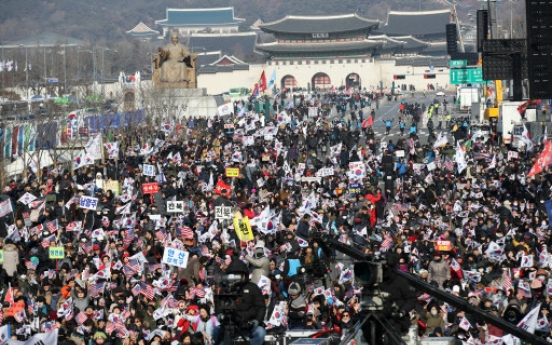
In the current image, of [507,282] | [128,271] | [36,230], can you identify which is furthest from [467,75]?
[507,282]

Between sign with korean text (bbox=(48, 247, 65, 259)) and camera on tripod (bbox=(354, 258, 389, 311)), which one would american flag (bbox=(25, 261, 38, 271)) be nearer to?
sign with korean text (bbox=(48, 247, 65, 259))

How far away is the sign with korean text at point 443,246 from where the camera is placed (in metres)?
18.6

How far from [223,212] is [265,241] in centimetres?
235

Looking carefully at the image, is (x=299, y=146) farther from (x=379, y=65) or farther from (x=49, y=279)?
(x=379, y=65)

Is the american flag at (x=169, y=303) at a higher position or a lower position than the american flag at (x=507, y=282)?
lower

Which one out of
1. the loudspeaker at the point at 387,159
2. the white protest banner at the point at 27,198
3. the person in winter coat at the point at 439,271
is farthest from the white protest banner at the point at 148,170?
the person in winter coat at the point at 439,271

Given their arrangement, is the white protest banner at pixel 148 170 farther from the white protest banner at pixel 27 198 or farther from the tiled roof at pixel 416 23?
the tiled roof at pixel 416 23

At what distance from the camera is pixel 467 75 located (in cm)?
4569

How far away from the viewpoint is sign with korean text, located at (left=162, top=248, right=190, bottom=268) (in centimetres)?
1803

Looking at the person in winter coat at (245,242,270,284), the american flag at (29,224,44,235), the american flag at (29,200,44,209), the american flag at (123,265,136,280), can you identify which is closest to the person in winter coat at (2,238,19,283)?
the american flag at (29,224,44,235)

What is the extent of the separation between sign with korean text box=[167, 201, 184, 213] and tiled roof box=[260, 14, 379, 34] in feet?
258

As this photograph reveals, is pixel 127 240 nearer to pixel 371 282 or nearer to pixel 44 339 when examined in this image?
pixel 44 339

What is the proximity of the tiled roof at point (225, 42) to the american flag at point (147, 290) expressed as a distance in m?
135

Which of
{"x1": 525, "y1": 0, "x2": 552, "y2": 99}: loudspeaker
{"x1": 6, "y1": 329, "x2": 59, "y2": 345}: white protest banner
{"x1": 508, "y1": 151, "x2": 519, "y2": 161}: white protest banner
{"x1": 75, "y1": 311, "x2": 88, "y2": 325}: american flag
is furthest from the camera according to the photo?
{"x1": 508, "y1": 151, "x2": 519, "y2": 161}: white protest banner
